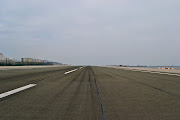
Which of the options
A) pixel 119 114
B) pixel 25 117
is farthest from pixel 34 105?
pixel 119 114

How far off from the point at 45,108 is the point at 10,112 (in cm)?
66

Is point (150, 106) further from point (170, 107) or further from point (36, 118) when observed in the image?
point (36, 118)

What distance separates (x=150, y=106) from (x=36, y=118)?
8.11 ft

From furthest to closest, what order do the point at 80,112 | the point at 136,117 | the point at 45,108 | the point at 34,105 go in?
1. the point at 34,105
2. the point at 45,108
3. the point at 80,112
4. the point at 136,117

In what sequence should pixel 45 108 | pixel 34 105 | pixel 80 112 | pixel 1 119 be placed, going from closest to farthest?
pixel 1 119
pixel 80 112
pixel 45 108
pixel 34 105

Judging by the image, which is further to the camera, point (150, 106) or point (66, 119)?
point (150, 106)

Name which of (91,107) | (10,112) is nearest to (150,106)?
(91,107)

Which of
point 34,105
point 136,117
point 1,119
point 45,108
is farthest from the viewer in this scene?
point 34,105

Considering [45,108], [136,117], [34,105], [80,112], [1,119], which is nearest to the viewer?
[1,119]

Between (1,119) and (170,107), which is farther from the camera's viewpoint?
(170,107)

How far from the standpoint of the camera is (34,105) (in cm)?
332

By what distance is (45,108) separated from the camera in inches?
123

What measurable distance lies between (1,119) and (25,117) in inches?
14.9

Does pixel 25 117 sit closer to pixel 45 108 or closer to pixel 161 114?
pixel 45 108
